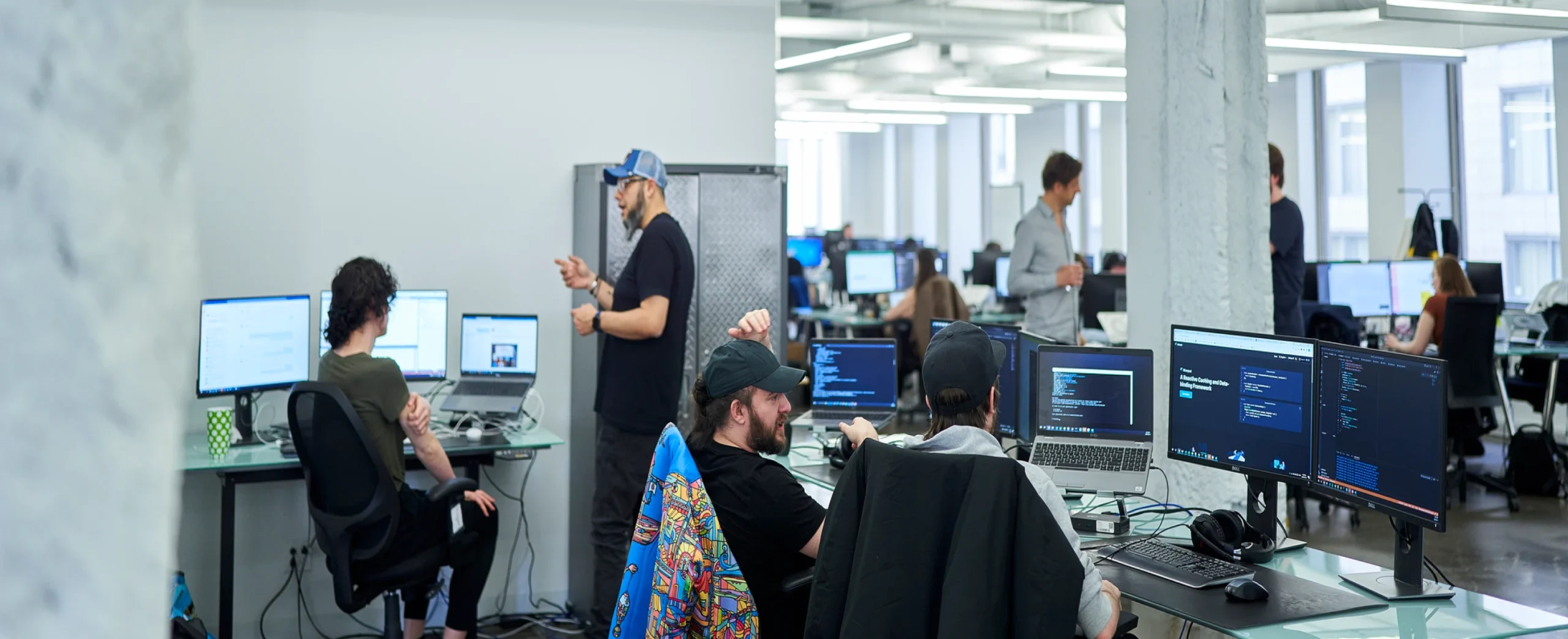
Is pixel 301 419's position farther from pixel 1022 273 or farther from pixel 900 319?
pixel 900 319

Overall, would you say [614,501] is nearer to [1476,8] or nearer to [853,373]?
[853,373]

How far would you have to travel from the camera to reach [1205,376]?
2898mm

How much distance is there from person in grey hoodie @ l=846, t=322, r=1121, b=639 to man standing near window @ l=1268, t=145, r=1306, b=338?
2489 millimetres

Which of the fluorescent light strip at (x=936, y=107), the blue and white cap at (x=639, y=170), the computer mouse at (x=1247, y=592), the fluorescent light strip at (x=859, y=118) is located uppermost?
the fluorescent light strip at (x=859, y=118)

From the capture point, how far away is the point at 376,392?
11.4 ft

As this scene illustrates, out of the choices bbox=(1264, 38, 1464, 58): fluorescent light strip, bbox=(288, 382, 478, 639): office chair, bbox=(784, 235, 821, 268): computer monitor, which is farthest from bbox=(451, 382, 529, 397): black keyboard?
bbox=(784, 235, 821, 268): computer monitor

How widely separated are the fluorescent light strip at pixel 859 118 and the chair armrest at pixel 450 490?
1129cm

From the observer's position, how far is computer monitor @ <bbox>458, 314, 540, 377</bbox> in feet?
14.8

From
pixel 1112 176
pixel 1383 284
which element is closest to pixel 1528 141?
pixel 1383 284

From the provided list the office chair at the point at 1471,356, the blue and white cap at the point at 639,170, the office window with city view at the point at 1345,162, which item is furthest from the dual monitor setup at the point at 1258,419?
→ the office window with city view at the point at 1345,162

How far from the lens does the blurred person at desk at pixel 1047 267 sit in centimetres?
523

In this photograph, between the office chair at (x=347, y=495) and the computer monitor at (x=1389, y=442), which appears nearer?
the computer monitor at (x=1389, y=442)

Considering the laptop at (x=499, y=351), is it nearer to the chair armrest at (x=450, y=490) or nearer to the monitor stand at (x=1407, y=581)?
the chair armrest at (x=450, y=490)

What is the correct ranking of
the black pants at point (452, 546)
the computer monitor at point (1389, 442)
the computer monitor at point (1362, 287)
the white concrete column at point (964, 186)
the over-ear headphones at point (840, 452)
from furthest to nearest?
1. the white concrete column at point (964, 186)
2. the computer monitor at point (1362, 287)
3. the over-ear headphones at point (840, 452)
4. the black pants at point (452, 546)
5. the computer monitor at point (1389, 442)
